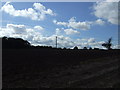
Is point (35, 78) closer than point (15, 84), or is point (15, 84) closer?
point (15, 84)

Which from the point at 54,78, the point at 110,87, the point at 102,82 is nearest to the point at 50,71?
the point at 54,78

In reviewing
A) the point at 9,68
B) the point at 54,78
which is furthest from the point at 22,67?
the point at 54,78

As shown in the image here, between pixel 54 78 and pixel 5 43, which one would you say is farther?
pixel 5 43

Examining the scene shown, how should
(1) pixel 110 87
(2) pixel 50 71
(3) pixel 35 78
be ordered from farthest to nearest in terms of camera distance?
(2) pixel 50 71 < (3) pixel 35 78 < (1) pixel 110 87

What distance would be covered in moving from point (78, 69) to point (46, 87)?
688 cm

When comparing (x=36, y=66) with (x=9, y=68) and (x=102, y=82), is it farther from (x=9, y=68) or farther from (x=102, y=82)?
(x=102, y=82)

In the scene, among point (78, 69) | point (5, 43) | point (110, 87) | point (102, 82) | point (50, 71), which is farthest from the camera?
point (5, 43)

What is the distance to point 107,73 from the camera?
20.0 meters

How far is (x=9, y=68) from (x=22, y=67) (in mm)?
1053

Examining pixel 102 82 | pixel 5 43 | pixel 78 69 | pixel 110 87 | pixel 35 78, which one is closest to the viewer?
pixel 110 87

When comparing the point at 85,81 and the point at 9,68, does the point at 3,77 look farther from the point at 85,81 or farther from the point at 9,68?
the point at 85,81

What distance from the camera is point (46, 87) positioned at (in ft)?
49.4

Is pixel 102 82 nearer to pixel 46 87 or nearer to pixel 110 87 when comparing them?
pixel 110 87

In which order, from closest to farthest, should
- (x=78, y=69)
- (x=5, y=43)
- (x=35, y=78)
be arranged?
(x=35, y=78), (x=78, y=69), (x=5, y=43)
